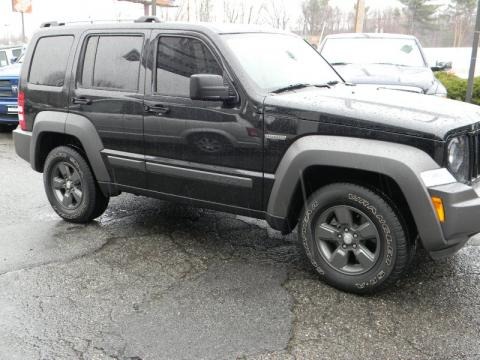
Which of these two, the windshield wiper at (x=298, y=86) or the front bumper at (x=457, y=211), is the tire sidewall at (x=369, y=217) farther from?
the windshield wiper at (x=298, y=86)

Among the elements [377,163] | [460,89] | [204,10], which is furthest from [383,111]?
[204,10]

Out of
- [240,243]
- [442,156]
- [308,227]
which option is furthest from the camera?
[240,243]

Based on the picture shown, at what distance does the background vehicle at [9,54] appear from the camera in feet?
44.0

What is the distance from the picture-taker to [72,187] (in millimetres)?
5031

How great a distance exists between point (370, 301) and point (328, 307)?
304 mm

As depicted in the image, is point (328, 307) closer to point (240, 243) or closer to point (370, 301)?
point (370, 301)

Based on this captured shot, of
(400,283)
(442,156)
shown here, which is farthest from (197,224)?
(442,156)

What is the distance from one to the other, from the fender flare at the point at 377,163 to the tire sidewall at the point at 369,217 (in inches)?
7.0

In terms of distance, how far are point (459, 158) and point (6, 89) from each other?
9.00 metres

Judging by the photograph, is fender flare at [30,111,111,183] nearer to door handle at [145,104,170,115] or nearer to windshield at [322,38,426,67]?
door handle at [145,104,170,115]

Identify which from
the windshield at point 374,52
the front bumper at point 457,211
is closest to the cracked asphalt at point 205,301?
the front bumper at point 457,211

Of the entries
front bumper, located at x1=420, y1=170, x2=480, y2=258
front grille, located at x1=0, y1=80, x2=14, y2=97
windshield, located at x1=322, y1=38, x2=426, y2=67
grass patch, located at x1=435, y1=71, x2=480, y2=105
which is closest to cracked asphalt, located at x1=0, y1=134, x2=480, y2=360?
front bumper, located at x1=420, y1=170, x2=480, y2=258

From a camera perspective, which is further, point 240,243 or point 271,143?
point 240,243

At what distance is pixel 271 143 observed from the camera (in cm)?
367
